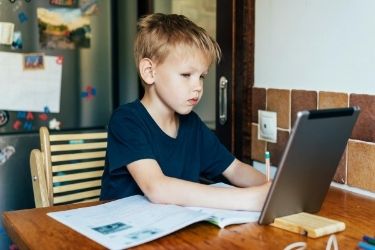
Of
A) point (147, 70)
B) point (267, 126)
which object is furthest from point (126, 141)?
point (267, 126)

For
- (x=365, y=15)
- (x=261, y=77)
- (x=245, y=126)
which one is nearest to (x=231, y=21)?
(x=261, y=77)

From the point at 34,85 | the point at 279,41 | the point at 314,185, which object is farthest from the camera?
the point at 34,85

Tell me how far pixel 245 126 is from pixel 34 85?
1015mm

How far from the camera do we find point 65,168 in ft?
5.25

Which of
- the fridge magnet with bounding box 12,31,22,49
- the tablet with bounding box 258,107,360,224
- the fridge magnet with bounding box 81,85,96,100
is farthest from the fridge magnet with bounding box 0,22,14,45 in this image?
the tablet with bounding box 258,107,360,224

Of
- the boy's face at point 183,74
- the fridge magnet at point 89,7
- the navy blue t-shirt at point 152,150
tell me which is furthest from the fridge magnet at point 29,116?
the boy's face at point 183,74

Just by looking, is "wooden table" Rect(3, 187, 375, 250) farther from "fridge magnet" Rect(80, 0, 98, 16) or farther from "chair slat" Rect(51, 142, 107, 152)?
"fridge magnet" Rect(80, 0, 98, 16)

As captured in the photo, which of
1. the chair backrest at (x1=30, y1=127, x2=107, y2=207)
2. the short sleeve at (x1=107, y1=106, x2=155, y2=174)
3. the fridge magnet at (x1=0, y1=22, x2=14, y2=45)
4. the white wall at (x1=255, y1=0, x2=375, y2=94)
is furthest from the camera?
the fridge magnet at (x1=0, y1=22, x2=14, y2=45)

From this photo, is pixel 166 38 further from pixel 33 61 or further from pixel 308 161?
pixel 33 61

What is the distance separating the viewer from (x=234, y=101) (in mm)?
1710

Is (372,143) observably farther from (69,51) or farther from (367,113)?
(69,51)

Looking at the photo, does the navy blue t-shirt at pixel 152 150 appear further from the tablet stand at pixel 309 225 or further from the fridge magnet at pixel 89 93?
the fridge magnet at pixel 89 93

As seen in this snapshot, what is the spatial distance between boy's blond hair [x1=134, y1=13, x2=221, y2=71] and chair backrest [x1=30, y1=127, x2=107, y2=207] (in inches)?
17.6

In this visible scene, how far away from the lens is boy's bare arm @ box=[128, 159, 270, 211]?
3.34 feet
